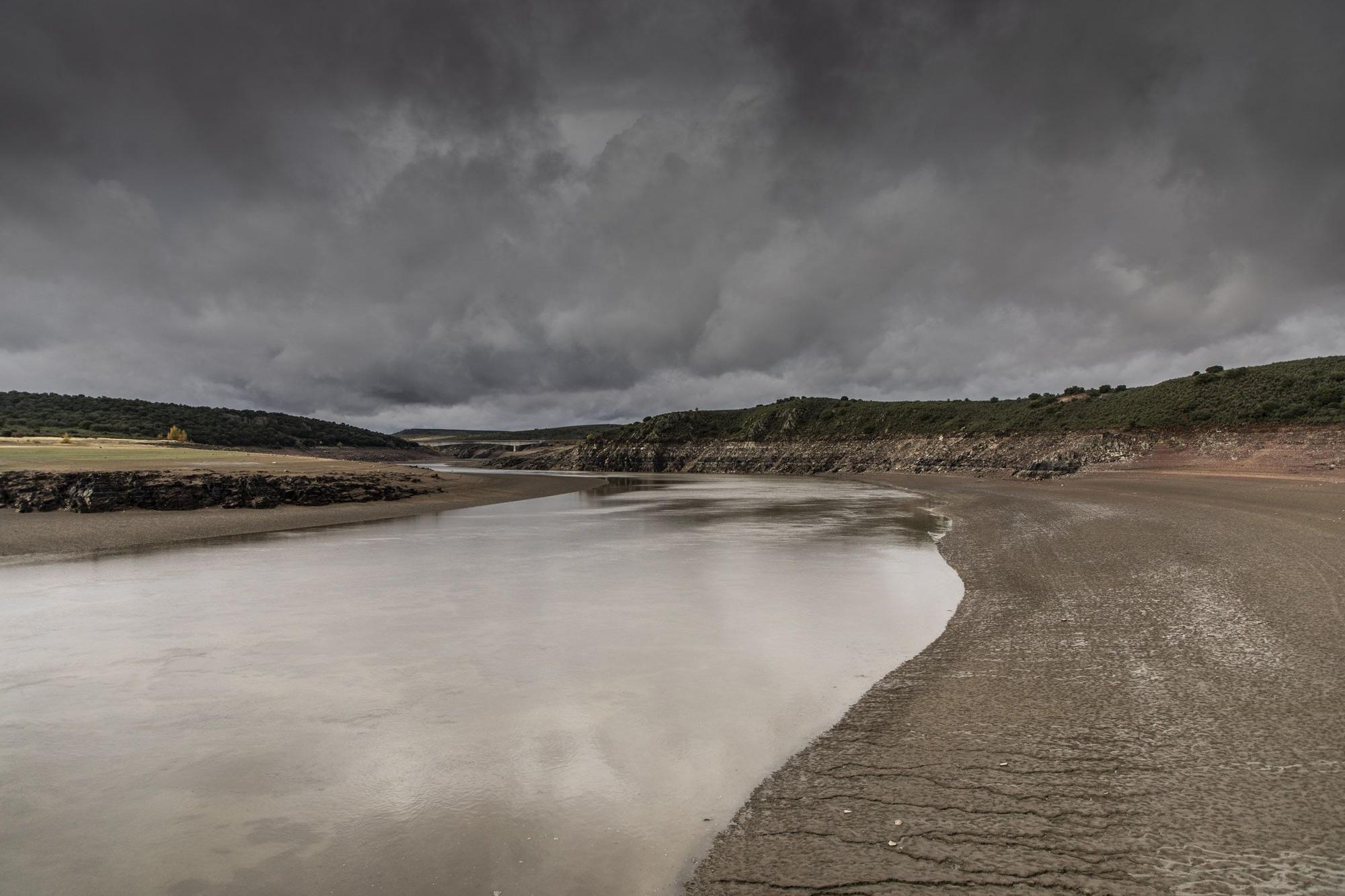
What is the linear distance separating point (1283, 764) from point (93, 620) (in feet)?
51.7

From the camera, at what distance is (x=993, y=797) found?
4.59 metres

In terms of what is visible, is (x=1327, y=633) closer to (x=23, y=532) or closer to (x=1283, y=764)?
(x=1283, y=764)

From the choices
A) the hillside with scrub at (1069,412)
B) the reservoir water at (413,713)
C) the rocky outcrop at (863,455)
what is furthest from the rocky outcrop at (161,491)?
the hillside with scrub at (1069,412)

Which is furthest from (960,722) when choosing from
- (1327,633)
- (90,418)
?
(90,418)

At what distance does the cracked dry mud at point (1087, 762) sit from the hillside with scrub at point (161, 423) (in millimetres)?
93527

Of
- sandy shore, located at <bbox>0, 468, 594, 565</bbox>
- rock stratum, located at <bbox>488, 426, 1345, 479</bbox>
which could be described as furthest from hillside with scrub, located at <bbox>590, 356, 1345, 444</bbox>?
sandy shore, located at <bbox>0, 468, 594, 565</bbox>

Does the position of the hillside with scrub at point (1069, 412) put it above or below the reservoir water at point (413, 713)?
above

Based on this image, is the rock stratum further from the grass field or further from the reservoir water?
the grass field

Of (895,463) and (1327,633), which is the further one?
(895,463)

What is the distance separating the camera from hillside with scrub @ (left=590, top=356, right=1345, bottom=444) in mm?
47438

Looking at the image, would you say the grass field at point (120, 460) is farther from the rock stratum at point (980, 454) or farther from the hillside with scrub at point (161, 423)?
the rock stratum at point (980, 454)

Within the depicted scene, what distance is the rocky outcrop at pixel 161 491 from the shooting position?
2567 cm

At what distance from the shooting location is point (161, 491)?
27484 mm

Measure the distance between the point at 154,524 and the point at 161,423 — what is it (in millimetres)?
103564
